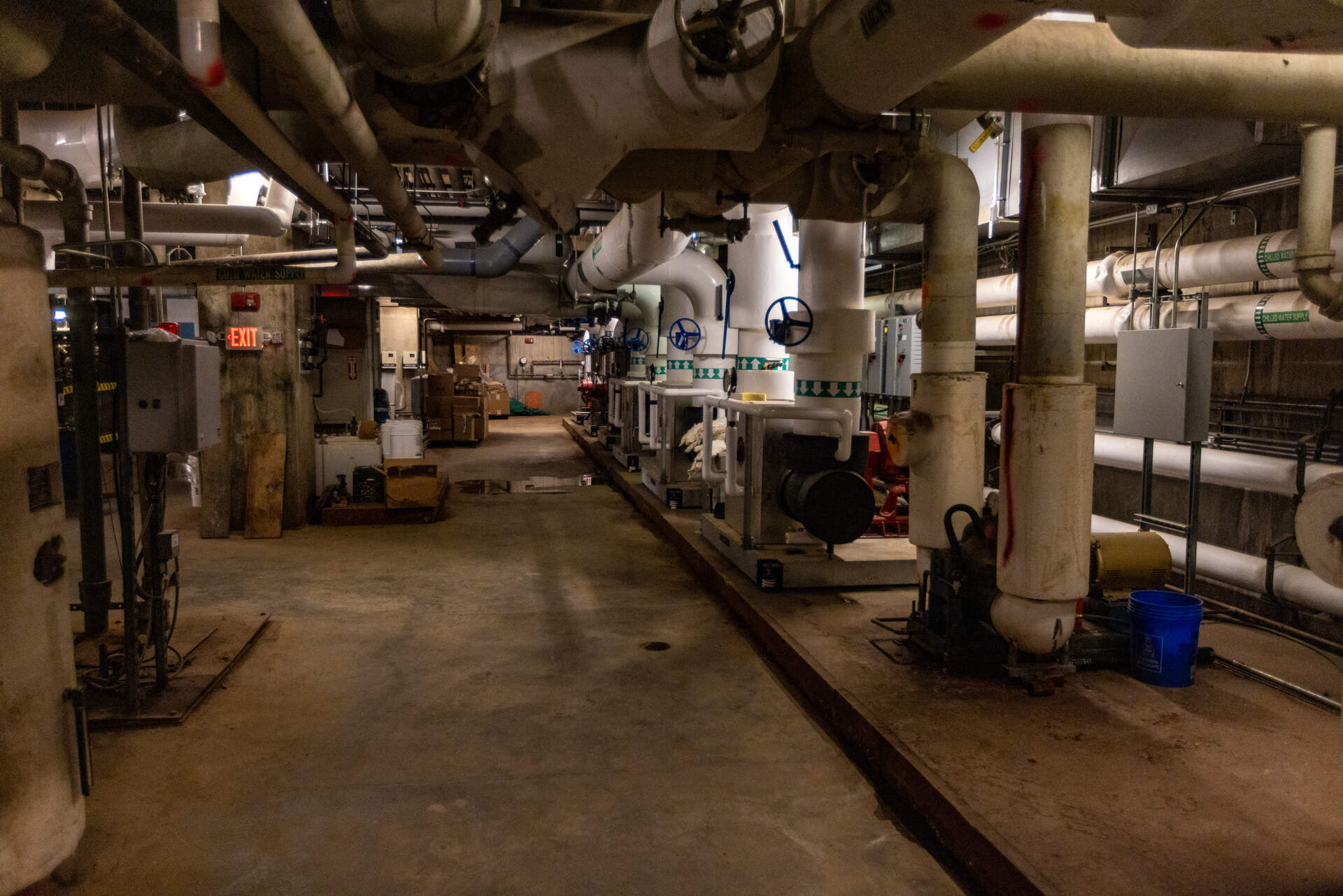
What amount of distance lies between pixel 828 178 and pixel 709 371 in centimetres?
454

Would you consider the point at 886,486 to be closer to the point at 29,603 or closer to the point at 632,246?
the point at 632,246

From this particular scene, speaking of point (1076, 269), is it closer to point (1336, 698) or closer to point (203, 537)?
point (1336, 698)

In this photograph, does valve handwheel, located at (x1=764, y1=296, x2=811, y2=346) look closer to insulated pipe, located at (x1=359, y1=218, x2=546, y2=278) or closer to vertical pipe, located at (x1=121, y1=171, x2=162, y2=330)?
vertical pipe, located at (x1=121, y1=171, x2=162, y2=330)

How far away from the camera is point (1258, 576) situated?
4.30 meters

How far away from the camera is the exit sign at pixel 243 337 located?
662 centimetres

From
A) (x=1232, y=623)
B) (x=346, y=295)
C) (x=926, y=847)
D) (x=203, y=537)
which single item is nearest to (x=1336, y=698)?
(x=1232, y=623)

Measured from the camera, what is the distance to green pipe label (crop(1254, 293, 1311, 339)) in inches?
160

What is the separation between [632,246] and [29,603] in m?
4.58

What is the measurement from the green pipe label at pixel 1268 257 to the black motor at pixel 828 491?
2.03 m

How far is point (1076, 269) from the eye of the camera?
10.5 ft

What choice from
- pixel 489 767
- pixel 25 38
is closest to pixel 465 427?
pixel 489 767

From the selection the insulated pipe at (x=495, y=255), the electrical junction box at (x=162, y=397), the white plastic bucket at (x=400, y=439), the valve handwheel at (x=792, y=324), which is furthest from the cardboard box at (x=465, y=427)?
the electrical junction box at (x=162, y=397)

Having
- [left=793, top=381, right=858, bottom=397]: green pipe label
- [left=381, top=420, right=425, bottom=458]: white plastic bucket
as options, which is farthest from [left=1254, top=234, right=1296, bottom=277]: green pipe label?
[left=381, top=420, right=425, bottom=458]: white plastic bucket

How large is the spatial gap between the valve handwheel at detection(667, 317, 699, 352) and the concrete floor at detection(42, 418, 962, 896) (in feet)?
11.2
